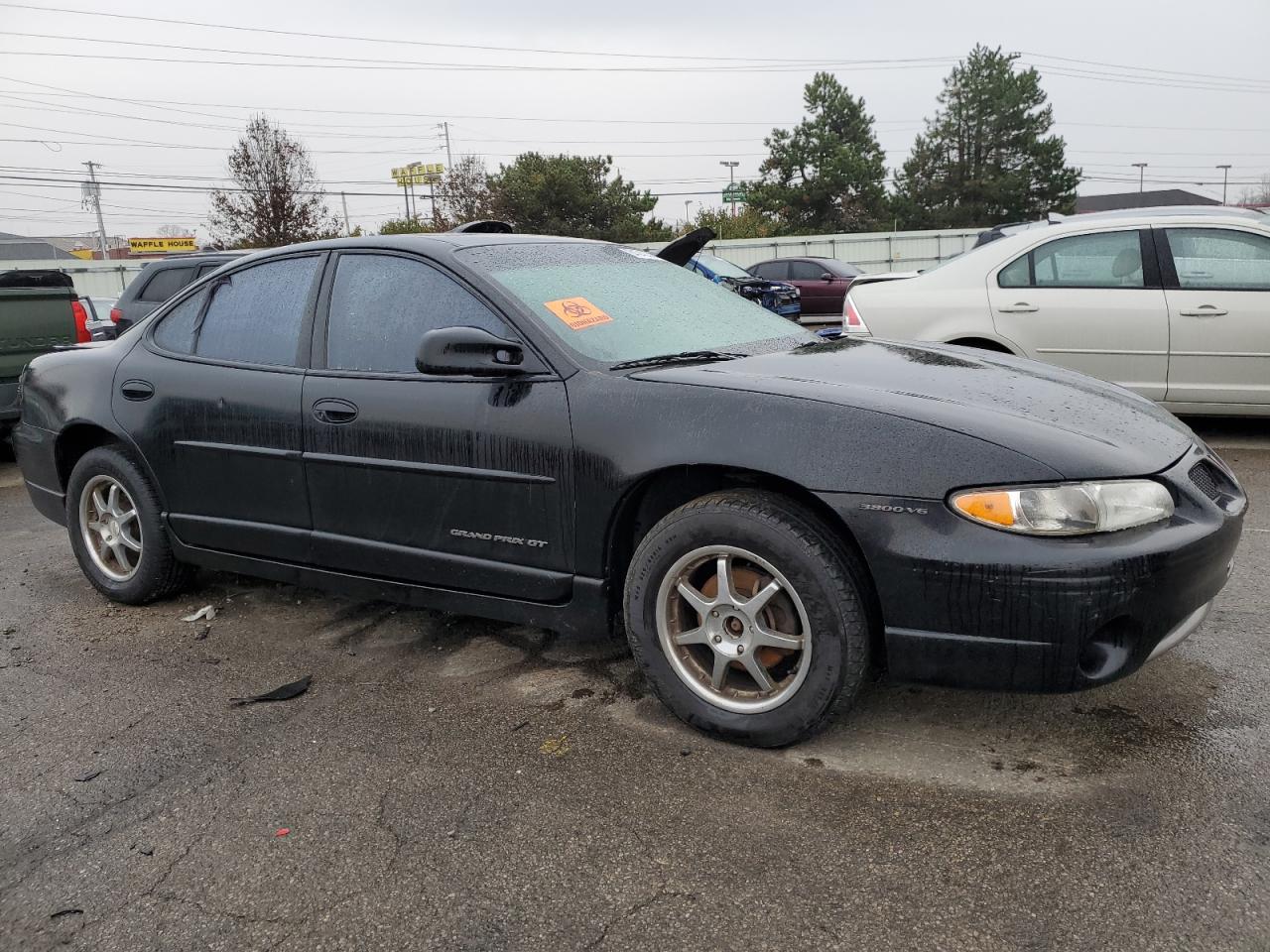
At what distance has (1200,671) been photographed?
3182 mm

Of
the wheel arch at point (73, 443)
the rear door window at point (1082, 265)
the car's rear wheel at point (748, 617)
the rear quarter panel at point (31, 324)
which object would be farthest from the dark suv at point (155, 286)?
the car's rear wheel at point (748, 617)

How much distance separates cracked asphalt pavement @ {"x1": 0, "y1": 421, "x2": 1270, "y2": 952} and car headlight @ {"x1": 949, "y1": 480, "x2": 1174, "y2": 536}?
68 centimetres

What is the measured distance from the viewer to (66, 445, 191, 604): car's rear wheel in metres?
4.14

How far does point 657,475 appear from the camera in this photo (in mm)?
2889

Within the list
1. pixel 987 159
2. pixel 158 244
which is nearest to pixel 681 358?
pixel 987 159

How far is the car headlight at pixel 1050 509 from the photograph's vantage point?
2414 mm

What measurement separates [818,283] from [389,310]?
60.0 feet

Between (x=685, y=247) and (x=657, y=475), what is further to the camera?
(x=685, y=247)

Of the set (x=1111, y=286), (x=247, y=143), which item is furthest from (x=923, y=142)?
(x=1111, y=286)

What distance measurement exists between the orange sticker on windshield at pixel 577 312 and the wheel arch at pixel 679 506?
0.63m

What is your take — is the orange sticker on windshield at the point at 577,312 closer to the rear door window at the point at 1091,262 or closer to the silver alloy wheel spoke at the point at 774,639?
the silver alloy wheel spoke at the point at 774,639

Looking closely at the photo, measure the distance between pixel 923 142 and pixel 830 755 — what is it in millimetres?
59293

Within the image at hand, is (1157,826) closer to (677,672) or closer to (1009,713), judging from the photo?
(1009,713)

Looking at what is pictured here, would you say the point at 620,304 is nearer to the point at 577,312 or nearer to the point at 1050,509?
the point at 577,312
